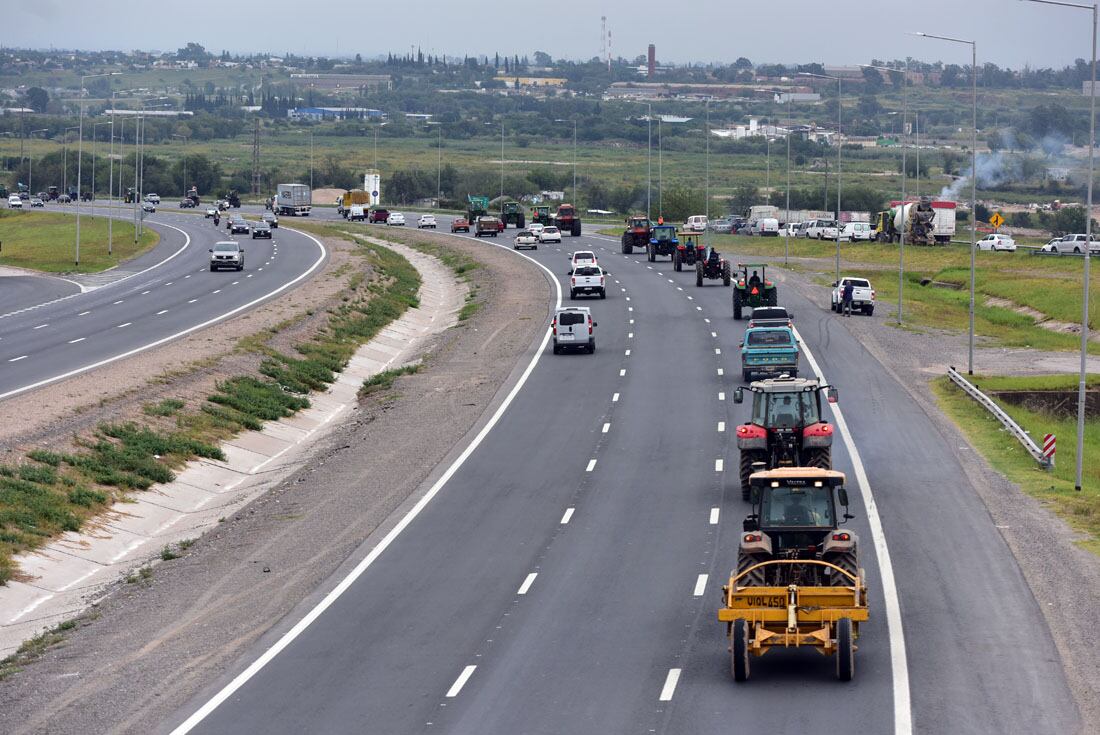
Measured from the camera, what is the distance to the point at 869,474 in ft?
126

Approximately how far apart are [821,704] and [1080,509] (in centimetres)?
1609

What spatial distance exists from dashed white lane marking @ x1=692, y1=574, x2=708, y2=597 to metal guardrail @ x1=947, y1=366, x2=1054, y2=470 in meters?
14.8

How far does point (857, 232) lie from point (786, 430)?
9117 centimetres

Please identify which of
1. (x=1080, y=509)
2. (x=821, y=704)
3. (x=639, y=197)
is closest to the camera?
(x=821, y=704)

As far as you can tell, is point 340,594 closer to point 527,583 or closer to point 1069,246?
point 527,583

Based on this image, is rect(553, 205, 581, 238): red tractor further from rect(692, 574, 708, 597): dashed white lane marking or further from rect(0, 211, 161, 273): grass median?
rect(692, 574, 708, 597): dashed white lane marking

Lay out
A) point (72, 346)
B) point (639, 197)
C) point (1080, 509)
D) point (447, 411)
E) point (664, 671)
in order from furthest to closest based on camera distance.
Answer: point (639, 197) → point (72, 346) → point (447, 411) → point (1080, 509) → point (664, 671)

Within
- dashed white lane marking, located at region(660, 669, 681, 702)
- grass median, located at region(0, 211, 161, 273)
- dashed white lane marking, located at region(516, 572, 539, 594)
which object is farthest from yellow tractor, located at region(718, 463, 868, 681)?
grass median, located at region(0, 211, 161, 273)

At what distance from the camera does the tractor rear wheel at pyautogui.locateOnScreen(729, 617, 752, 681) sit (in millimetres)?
21594

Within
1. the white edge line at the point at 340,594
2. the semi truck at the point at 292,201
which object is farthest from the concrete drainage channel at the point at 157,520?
the semi truck at the point at 292,201

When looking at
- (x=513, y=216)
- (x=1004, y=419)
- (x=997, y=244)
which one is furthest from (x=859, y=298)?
(x=513, y=216)

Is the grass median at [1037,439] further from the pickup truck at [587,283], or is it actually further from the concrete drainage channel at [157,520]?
the pickup truck at [587,283]

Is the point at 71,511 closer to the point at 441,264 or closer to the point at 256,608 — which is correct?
the point at 256,608

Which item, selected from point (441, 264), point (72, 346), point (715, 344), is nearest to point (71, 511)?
point (72, 346)
